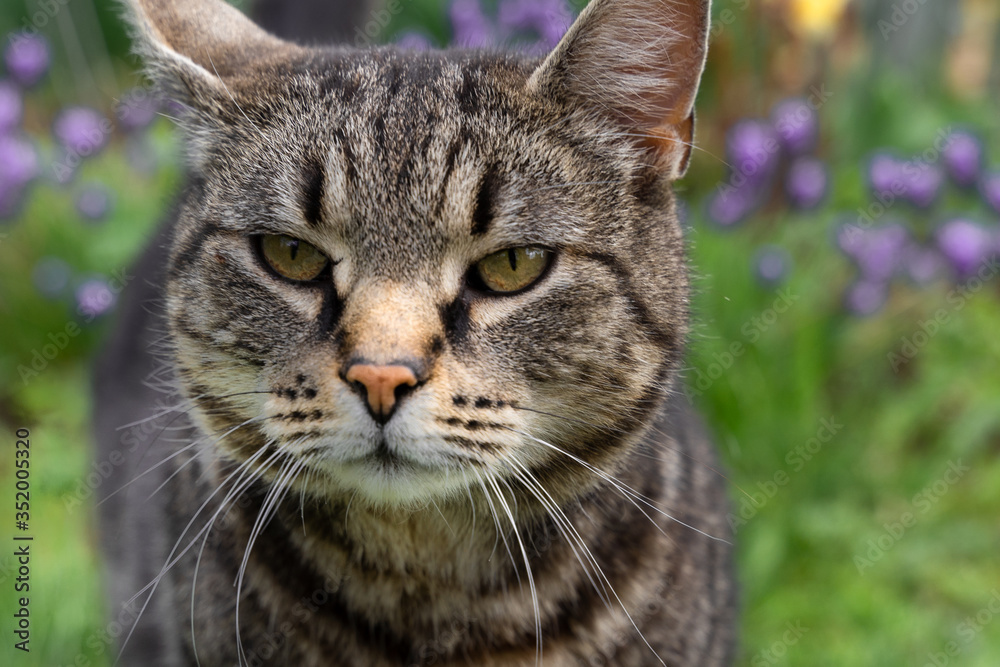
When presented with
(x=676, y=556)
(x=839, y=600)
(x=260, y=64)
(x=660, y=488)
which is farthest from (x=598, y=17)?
(x=839, y=600)

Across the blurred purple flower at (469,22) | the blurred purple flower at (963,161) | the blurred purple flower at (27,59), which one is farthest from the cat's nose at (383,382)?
the blurred purple flower at (27,59)

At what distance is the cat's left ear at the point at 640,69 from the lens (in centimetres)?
150

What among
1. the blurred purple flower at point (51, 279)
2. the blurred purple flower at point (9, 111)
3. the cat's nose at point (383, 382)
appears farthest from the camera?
the blurred purple flower at point (9, 111)

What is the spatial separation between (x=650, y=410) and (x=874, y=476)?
A: 1649mm

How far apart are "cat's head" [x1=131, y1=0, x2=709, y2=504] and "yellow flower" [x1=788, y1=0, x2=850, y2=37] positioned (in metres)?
2.30

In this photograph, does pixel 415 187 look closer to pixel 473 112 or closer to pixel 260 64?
→ pixel 473 112

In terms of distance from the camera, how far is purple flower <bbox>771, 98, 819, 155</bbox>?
3164mm

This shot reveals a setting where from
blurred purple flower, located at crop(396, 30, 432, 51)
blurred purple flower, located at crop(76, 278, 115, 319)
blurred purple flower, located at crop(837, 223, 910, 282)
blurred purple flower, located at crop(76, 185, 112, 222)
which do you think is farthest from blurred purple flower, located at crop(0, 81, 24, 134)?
blurred purple flower, located at crop(837, 223, 910, 282)

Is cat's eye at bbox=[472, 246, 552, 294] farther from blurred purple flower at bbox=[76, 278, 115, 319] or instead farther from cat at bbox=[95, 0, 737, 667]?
blurred purple flower at bbox=[76, 278, 115, 319]

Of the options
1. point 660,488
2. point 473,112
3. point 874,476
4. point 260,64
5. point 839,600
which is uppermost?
point 260,64

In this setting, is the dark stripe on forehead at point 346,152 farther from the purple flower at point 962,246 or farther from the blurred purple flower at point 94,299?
the purple flower at point 962,246

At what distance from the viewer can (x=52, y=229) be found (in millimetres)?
3338

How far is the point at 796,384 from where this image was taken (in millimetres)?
2809

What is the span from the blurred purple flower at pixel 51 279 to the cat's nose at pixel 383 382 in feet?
7.47
